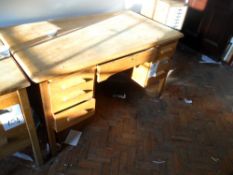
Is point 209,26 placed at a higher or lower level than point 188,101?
higher

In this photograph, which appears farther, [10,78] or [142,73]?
[142,73]

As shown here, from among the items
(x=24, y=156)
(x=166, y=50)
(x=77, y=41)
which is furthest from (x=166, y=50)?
(x=24, y=156)

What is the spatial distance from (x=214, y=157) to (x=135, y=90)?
0.95 m

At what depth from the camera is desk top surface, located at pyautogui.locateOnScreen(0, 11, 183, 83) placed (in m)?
1.13

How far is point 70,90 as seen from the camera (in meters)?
1.22

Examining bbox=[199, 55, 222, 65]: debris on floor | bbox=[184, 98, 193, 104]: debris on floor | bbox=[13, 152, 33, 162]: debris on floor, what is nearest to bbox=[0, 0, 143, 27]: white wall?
bbox=[13, 152, 33, 162]: debris on floor

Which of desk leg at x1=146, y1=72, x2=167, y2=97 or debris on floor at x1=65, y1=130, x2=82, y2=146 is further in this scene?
desk leg at x1=146, y1=72, x2=167, y2=97

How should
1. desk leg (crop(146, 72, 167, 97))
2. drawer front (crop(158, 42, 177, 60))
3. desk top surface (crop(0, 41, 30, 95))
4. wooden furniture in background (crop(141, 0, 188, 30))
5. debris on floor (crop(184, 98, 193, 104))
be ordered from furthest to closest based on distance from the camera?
debris on floor (crop(184, 98, 193, 104)) < desk leg (crop(146, 72, 167, 97)) < wooden furniture in background (crop(141, 0, 188, 30)) < drawer front (crop(158, 42, 177, 60)) < desk top surface (crop(0, 41, 30, 95))

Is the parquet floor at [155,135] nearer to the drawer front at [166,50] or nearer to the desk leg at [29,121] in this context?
the desk leg at [29,121]

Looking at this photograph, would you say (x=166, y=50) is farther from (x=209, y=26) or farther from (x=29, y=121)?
(x=209, y=26)

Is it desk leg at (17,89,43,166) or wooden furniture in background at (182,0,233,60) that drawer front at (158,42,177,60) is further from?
wooden furniture in background at (182,0,233,60)

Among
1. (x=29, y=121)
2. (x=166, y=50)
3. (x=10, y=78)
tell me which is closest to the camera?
(x=10, y=78)

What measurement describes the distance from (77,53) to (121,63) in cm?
30

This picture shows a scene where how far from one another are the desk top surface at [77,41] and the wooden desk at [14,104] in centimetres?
6
